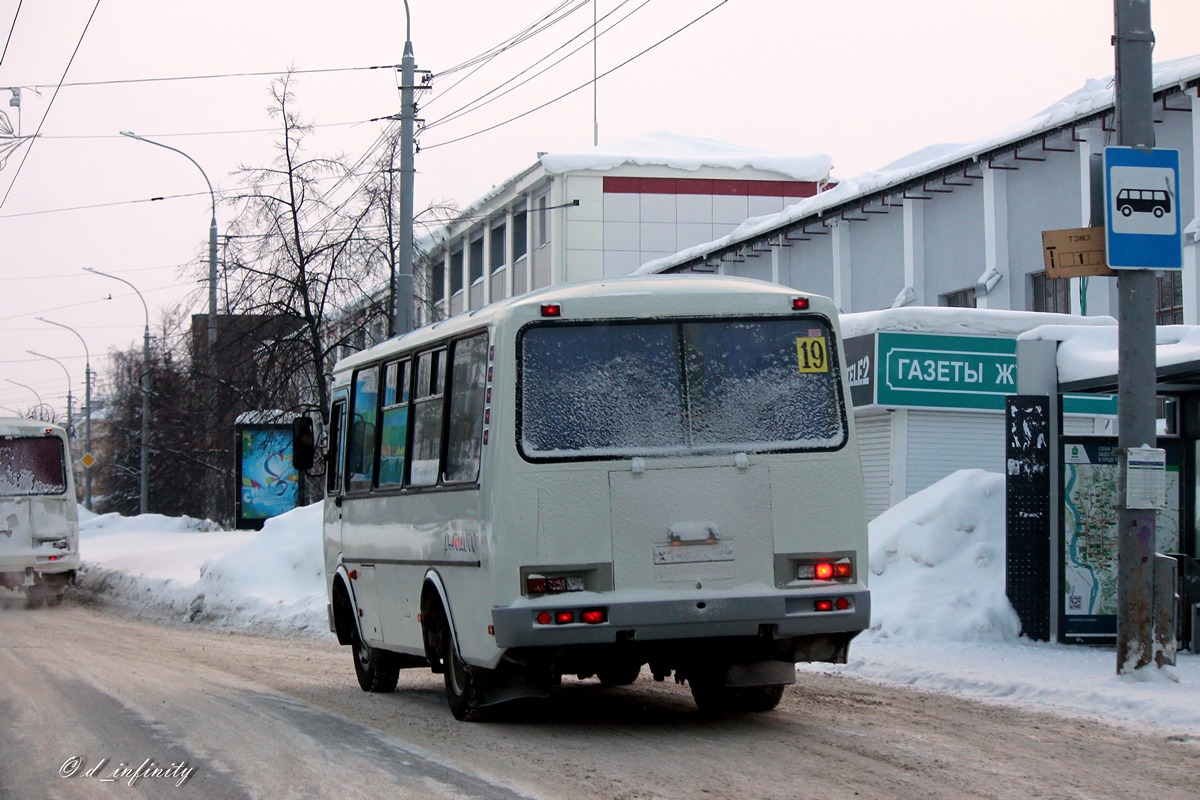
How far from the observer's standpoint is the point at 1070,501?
46.3ft

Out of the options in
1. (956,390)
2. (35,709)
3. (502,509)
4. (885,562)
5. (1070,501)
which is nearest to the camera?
(502,509)

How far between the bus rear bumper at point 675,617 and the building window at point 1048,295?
20.6 meters

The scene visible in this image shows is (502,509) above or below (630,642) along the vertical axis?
above

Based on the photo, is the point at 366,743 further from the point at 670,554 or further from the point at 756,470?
the point at 756,470

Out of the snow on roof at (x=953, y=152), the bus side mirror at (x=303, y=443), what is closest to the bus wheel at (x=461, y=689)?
the bus side mirror at (x=303, y=443)

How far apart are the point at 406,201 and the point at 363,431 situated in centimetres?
1079

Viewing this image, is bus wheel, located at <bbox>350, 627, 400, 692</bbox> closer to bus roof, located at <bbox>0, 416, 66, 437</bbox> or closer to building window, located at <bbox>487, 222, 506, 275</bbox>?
bus roof, located at <bbox>0, 416, 66, 437</bbox>

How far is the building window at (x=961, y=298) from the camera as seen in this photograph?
31109 mm

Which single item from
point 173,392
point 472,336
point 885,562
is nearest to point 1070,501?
point 885,562

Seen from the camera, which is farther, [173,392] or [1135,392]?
[173,392]

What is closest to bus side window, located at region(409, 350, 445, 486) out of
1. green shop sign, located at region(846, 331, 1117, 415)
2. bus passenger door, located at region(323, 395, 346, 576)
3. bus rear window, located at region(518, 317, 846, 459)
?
bus rear window, located at region(518, 317, 846, 459)

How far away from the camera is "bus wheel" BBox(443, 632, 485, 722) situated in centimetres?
1004

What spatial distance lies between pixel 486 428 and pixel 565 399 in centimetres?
50

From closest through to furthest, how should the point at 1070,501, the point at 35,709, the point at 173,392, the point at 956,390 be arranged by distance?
the point at 35,709, the point at 1070,501, the point at 956,390, the point at 173,392
